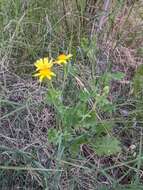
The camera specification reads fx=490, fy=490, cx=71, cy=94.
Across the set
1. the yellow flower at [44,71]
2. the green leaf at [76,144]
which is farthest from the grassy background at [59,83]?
the yellow flower at [44,71]

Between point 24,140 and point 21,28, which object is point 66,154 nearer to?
point 24,140

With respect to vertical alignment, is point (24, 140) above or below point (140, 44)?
below

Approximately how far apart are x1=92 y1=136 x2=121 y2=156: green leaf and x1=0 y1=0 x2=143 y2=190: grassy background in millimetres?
50

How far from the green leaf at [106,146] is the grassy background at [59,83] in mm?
50

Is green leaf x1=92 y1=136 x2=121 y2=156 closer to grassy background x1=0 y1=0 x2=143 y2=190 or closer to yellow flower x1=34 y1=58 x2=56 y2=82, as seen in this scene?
grassy background x1=0 y1=0 x2=143 y2=190

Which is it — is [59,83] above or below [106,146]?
above

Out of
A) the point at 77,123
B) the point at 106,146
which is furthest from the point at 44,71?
the point at 106,146

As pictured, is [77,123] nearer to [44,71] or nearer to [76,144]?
[76,144]

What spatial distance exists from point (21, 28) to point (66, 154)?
0.68 m

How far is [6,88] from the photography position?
6.12ft

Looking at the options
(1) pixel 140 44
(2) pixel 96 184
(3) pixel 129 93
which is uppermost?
(1) pixel 140 44

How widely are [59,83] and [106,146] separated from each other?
42 cm

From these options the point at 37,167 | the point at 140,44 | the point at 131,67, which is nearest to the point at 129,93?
the point at 131,67

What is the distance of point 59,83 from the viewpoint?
6.18 ft
